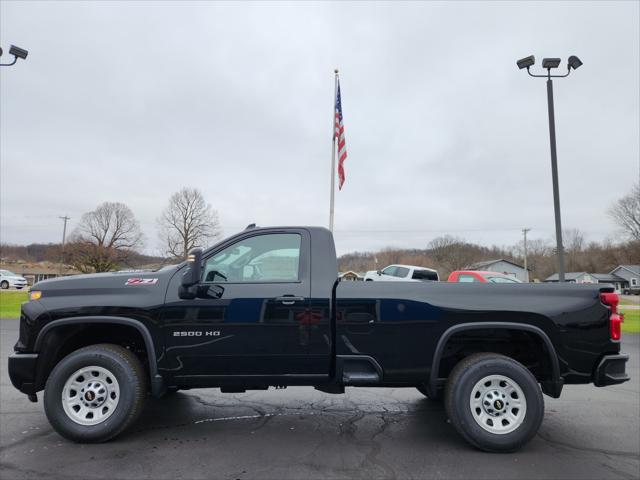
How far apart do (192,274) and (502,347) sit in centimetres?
307

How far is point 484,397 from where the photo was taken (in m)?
3.84

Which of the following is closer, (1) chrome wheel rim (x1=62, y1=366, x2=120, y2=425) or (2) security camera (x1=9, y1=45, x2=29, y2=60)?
(1) chrome wheel rim (x1=62, y1=366, x2=120, y2=425)

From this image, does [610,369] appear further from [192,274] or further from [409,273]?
[409,273]

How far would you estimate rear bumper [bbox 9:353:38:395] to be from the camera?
385cm

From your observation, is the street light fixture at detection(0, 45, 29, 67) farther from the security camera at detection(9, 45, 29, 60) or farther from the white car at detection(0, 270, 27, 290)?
the white car at detection(0, 270, 27, 290)

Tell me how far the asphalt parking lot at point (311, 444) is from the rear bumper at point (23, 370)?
1.67 feet

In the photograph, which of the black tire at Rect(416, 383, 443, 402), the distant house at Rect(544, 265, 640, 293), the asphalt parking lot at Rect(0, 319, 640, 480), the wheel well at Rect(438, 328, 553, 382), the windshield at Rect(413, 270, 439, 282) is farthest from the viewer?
the distant house at Rect(544, 265, 640, 293)

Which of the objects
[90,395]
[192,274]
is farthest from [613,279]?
[90,395]

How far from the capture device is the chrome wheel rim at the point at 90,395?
385cm

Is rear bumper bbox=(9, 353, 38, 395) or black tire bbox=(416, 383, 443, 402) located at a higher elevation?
rear bumper bbox=(9, 353, 38, 395)

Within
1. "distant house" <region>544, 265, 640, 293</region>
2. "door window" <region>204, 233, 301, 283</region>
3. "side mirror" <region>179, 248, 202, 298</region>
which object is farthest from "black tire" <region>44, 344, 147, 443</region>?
"distant house" <region>544, 265, 640, 293</region>

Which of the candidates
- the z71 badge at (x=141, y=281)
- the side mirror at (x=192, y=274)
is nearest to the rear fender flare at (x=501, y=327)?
the side mirror at (x=192, y=274)

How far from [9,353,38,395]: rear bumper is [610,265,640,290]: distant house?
329 feet

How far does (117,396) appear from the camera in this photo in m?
3.86
